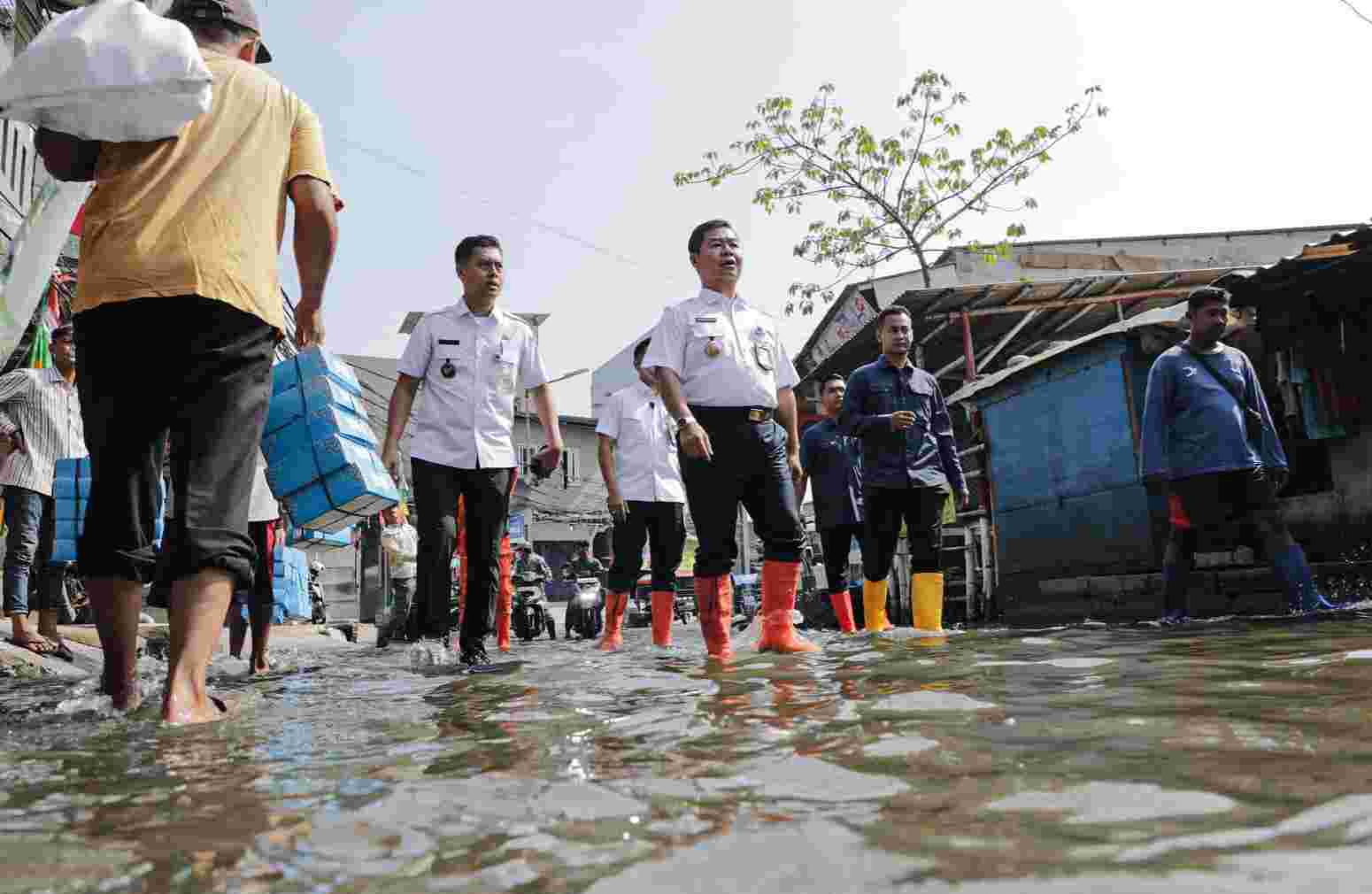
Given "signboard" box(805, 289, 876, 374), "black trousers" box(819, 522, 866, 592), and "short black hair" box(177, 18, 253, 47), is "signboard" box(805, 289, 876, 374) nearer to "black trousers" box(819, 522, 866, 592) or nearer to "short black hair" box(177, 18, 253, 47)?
"black trousers" box(819, 522, 866, 592)

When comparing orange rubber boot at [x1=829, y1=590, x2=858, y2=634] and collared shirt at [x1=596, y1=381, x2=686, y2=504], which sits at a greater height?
collared shirt at [x1=596, y1=381, x2=686, y2=504]

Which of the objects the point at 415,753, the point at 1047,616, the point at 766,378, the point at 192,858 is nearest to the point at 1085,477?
the point at 1047,616

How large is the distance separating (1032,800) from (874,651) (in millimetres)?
3103

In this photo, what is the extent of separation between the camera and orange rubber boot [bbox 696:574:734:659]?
15.7 feet

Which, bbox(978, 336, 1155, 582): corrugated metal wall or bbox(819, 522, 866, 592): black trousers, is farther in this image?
bbox(978, 336, 1155, 582): corrugated metal wall

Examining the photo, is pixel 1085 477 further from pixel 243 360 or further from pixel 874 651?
pixel 243 360

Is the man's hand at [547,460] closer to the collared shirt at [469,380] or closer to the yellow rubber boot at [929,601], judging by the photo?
the collared shirt at [469,380]

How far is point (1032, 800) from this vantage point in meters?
1.42

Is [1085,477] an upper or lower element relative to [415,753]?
upper

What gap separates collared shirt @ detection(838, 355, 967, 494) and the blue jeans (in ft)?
16.1

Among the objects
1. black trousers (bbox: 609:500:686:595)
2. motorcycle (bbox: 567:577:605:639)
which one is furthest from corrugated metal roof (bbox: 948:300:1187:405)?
motorcycle (bbox: 567:577:605:639)

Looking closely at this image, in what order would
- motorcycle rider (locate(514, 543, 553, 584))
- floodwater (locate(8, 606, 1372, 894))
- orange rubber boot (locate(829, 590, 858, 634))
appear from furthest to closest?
motorcycle rider (locate(514, 543, 553, 584))
orange rubber boot (locate(829, 590, 858, 634))
floodwater (locate(8, 606, 1372, 894))

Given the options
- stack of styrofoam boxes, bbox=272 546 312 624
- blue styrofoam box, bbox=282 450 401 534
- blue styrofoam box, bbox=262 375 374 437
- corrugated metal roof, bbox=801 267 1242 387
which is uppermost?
corrugated metal roof, bbox=801 267 1242 387

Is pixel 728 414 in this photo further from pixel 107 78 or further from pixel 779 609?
pixel 107 78
